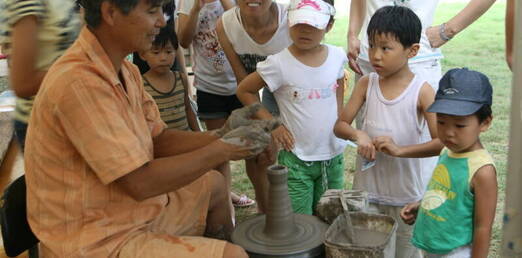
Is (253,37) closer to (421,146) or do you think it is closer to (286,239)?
(421,146)

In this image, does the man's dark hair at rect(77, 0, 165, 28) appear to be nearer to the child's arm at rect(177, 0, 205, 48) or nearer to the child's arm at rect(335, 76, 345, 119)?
the child's arm at rect(335, 76, 345, 119)

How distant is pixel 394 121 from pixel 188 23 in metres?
1.88

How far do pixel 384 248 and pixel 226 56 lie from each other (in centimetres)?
211

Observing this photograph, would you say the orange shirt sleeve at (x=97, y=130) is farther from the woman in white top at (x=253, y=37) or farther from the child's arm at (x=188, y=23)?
the child's arm at (x=188, y=23)

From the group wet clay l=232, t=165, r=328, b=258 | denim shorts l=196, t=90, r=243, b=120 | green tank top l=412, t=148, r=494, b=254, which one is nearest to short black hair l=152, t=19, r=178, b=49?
denim shorts l=196, t=90, r=243, b=120

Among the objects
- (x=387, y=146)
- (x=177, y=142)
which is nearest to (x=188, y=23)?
(x=177, y=142)

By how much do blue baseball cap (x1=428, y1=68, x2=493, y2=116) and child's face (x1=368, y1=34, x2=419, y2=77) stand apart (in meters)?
0.54

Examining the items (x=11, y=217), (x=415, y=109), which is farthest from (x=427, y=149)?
(x=11, y=217)

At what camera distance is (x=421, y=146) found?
285 centimetres

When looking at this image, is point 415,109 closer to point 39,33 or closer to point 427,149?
point 427,149

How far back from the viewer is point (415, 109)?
297 cm

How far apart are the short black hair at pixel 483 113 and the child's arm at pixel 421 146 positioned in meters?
0.46

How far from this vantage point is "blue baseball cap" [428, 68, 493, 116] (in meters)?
2.32

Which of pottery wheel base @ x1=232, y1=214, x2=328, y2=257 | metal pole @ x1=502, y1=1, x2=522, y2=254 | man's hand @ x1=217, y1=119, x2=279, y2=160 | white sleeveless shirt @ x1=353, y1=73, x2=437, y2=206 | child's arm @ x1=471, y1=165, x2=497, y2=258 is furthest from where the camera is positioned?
white sleeveless shirt @ x1=353, y1=73, x2=437, y2=206
